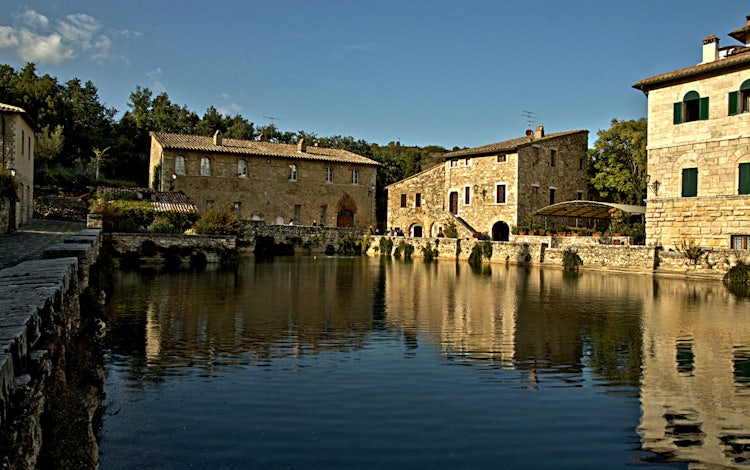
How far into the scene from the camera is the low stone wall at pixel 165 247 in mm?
20766

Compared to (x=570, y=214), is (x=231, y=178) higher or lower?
higher

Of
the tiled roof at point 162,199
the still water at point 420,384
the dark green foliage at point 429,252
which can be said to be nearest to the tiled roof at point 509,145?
the dark green foliage at point 429,252

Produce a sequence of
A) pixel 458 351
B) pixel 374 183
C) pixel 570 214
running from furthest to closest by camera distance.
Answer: pixel 374 183 → pixel 570 214 → pixel 458 351

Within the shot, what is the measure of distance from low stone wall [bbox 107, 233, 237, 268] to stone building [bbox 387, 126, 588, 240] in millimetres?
17738

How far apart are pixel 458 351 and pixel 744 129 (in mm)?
19437

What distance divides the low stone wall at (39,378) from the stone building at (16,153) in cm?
1598

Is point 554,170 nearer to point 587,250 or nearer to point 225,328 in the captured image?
point 587,250

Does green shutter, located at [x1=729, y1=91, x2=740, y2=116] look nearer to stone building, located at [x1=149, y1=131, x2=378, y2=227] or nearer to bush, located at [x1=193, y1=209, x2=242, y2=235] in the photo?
bush, located at [x1=193, y1=209, x2=242, y2=235]

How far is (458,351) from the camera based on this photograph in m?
8.55

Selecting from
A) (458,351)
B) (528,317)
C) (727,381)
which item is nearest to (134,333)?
(458,351)

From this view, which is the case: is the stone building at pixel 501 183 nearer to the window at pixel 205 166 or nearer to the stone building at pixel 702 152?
the stone building at pixel 702 152

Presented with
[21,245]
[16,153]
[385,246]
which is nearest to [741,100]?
[385,246]

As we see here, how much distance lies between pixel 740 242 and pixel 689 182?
310 centimetres

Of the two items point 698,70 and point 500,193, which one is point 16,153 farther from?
point 698,70
